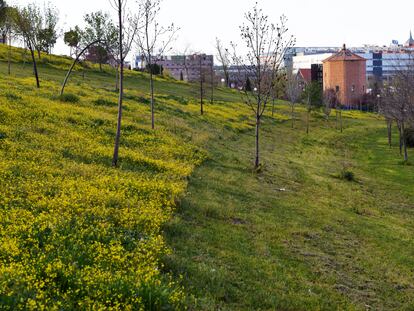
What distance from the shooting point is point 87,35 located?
2422 inches

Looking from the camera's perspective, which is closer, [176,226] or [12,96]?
[176,226]

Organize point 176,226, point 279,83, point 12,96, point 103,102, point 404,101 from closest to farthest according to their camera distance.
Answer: point 176,226 < point 12,96 < point 103,102 < point 404,101 < point 279,83

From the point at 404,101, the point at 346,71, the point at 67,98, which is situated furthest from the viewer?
the point at 346,71

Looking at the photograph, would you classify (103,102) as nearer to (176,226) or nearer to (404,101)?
(404,101)

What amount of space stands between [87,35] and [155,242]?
187 ft

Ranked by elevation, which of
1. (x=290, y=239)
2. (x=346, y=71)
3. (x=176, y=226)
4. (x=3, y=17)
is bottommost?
(x=290, y=239)

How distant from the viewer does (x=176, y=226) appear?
35.8ft

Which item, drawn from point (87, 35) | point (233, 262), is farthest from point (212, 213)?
point (87, 35)

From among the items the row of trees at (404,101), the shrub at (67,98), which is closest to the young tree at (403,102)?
the row of trees at (404,101)

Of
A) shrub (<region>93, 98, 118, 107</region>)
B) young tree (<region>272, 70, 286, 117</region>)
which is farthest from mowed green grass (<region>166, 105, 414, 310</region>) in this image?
shrub (<region>93, 98, 118, 107</region>)

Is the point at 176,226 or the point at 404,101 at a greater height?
the point at 404,101

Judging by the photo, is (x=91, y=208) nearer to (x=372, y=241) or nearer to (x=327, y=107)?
(x=372, y=241)

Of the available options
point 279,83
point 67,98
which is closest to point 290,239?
point 67,98

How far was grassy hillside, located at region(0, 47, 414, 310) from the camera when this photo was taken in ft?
23.3
